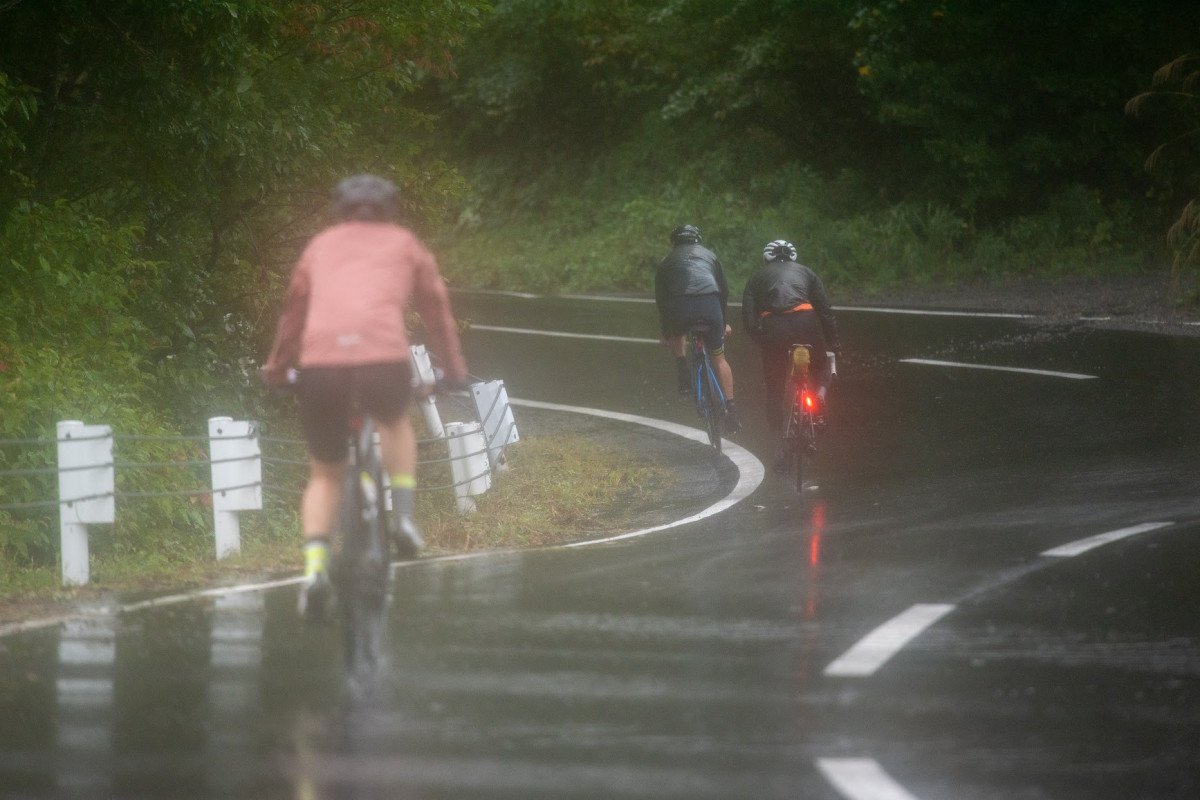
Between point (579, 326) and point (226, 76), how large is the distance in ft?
40.3

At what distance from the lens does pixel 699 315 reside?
1466cm

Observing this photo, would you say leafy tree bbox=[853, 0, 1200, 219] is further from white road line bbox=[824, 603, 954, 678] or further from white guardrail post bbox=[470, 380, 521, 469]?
white road line bbox=[824, 603, 954, 678]

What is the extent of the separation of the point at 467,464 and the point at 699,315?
308cm

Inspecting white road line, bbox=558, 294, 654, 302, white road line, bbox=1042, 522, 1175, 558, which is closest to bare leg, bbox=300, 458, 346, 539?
white road line, bbox=1042, 522, 1175, 558

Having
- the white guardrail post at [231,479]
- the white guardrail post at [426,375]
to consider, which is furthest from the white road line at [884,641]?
the white guardrail post at [426,375]

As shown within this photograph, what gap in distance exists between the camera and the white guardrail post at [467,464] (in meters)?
12.4

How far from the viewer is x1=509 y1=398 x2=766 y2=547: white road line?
36.6 feet

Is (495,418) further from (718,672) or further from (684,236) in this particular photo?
(718,672)

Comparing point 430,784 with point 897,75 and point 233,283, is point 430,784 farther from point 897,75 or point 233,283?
point 897,75

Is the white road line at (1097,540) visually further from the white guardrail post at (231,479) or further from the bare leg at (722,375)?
the bare leg at (722,375)

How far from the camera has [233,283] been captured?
16.2m

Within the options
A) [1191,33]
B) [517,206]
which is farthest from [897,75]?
[517,206]

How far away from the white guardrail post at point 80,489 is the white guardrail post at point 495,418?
15.2ft

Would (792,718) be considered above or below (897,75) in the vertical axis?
below
